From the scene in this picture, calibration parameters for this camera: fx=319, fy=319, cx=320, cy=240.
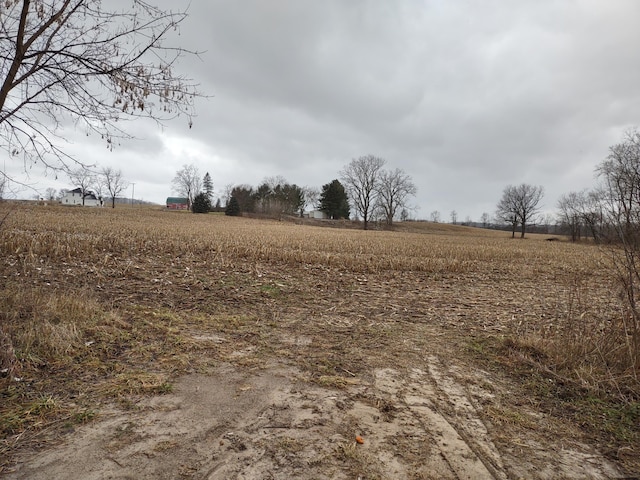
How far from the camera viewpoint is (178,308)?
5855 mm

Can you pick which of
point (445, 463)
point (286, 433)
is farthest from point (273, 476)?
point (445, 463)

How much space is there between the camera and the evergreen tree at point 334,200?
280 ft

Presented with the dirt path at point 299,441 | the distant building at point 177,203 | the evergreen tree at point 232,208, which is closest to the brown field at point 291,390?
the dirt path at point 299,441

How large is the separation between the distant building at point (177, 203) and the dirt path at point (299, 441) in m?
107

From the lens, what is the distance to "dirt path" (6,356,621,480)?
7.23 feet

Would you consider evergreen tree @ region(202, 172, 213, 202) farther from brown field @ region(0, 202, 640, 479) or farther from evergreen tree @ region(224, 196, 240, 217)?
brown field @ region(0, 202, 640, 479)

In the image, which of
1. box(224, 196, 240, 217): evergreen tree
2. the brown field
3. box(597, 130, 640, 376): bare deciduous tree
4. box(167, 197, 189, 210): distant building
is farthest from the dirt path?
box(167, 197, 189, 210): distant building

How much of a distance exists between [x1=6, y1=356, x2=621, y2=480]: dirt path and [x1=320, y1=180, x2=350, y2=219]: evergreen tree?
271ft

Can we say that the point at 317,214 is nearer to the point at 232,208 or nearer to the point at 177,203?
the point at 232,208

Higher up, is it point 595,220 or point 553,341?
point 595,220

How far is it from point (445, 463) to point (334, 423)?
0.90 m

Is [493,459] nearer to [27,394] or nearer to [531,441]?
[531,441]

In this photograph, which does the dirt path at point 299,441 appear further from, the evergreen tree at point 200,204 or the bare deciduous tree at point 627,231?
the evergreen tree at point 200,204

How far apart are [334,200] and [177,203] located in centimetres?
5618
